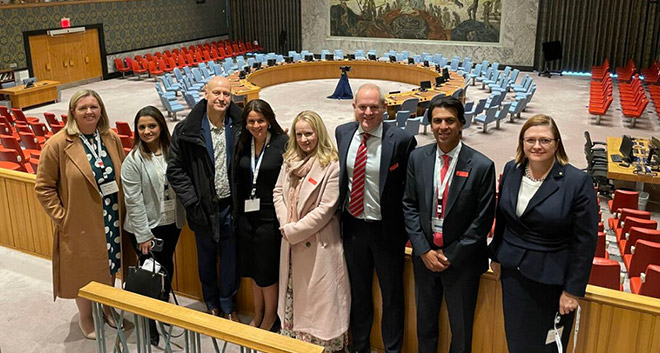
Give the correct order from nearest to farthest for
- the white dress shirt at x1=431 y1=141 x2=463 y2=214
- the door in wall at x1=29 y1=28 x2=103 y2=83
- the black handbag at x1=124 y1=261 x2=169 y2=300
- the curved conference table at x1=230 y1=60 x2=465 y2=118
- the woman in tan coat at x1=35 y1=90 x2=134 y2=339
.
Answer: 1. the white dress shirt at x1=431 y1=141 x2=463 y2=214
2. the black handbag at x1=124 y1=261 x2=169 y2=300
3. the woman in tan coat at x1=35 y1=90 x2=134 y2=339
4. the curved conference table at x1=230 y1=60 x2=465 y2=118
5. the door in wall at x1=29 y1=28 x2=103 y2=83

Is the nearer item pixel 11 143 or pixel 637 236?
pixel 637 236

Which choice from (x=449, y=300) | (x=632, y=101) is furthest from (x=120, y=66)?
(x=449, y=300)

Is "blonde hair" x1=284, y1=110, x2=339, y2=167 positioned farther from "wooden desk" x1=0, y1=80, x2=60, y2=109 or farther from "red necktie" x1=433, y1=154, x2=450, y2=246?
"wooden desk" x1=0, y1=80, x2=60, y2=109

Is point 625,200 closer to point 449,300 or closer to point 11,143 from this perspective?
point 449,300

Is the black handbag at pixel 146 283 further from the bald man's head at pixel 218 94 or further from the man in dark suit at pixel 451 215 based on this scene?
the man in dark suit at pixel 451 215

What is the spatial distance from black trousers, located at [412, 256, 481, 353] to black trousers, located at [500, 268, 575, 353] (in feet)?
0.78

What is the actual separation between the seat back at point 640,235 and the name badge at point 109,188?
17.0 ft

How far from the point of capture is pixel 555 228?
3396 mm

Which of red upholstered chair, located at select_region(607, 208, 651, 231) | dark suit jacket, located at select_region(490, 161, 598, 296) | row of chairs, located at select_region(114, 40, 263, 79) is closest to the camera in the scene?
dark suit jacket, located at select_region(490, 161, 598, 296)

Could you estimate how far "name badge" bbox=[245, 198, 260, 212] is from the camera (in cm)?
432

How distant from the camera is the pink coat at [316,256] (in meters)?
4.05

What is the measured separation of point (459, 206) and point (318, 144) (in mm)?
1021


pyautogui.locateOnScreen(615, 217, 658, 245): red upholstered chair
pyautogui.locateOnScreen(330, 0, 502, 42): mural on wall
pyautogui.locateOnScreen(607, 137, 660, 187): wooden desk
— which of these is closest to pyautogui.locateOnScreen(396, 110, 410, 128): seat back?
pyautogui.locateOnScreen(607, 137, 660, 187): wooden desk

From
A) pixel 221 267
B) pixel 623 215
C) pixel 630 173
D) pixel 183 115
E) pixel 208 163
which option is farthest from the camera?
pixel 183 115
